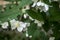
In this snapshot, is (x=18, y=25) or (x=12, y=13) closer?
(x=12, y=13)

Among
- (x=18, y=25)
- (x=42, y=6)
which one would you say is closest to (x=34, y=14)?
(x=42, y=6)

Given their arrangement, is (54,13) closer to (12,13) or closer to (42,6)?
(42,6)

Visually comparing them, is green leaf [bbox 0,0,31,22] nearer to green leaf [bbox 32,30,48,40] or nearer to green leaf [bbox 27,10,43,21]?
green leaf [bbox 27,10,43,21]

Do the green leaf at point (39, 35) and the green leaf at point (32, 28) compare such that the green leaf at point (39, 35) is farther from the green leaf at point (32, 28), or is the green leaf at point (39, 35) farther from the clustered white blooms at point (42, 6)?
the clustered white blooms at point (42, 6)

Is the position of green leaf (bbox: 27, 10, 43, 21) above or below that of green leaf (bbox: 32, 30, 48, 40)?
above

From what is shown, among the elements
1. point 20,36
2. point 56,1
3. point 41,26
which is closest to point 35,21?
point 41,26

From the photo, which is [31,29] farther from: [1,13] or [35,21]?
[1,13]

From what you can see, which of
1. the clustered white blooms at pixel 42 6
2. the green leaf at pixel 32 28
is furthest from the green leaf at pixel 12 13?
the green leaf at pixel 32 28

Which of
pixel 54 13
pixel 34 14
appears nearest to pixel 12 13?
pixel 34 14

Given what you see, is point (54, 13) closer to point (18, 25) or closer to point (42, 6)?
point (42, 6)

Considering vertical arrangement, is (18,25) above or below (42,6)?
below

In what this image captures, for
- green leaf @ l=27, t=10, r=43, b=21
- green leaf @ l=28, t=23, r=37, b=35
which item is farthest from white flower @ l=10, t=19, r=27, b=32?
green leaf @ l=27, t=10, r=43, b=21
